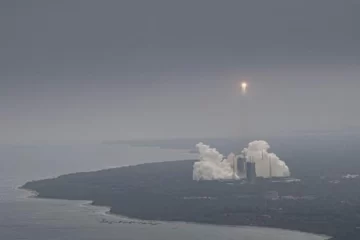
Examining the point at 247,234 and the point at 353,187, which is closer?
the point at 247,234

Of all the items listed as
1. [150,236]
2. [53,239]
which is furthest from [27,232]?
[150,236]

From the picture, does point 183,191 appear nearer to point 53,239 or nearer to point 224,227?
point 224,227

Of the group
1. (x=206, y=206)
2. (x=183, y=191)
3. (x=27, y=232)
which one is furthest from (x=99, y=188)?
(x=27, y=232)

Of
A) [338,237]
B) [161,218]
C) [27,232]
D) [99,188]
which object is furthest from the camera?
[99,188]

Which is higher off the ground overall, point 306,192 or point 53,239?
point 306,192

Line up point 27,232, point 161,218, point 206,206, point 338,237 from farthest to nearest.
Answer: point 206,206, point 161,218, point 27,232, point 338,237

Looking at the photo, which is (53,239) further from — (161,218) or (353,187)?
(353,187)
